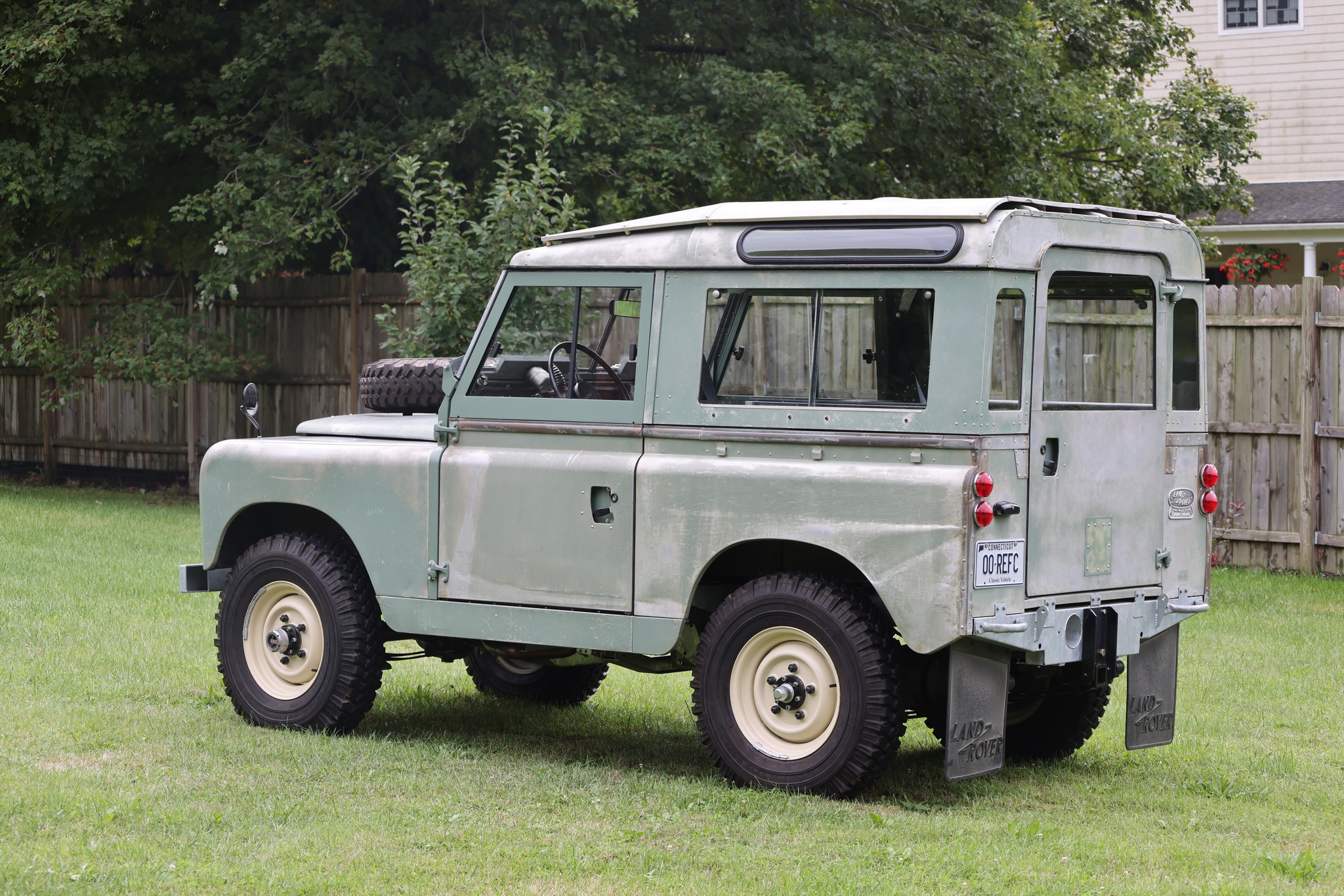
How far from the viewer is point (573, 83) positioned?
1747 cm

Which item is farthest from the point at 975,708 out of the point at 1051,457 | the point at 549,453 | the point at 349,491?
the point at 349,491

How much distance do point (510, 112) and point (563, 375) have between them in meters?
9.51

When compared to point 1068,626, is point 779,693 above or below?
below

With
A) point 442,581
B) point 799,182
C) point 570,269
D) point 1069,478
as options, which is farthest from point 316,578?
point 799,182

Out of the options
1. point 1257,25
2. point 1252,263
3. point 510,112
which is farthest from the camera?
point 1257,25

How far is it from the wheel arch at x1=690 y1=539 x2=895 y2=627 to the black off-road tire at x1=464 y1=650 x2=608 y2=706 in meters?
1.77

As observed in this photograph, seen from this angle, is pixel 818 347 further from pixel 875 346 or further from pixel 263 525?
pixel 263 525

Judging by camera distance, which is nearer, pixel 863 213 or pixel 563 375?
pixel 863 213

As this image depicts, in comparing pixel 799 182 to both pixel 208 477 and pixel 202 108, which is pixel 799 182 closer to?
pixel 202 108

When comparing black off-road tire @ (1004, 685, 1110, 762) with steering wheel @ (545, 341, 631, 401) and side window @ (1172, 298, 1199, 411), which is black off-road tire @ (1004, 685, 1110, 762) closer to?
side window @ (1172, 298, 1199, 411)

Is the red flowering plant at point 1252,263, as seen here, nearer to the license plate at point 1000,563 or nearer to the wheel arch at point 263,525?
the wheel arch at point 263,525

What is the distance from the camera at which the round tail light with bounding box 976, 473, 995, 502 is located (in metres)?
6.30

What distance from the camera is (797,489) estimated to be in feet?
22.1

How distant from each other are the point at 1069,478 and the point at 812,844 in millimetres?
1857
